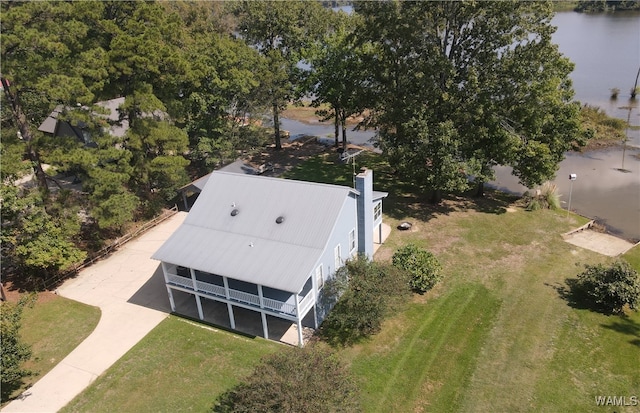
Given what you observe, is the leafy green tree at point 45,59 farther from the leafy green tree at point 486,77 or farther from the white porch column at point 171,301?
the leafy green tree at point 486,77

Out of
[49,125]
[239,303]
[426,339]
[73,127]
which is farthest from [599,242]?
[49,125]

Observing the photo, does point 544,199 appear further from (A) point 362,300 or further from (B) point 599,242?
(A) point 362,300

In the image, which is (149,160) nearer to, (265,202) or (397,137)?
(265,202)

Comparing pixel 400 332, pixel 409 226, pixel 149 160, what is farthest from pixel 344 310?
pixel 149 160

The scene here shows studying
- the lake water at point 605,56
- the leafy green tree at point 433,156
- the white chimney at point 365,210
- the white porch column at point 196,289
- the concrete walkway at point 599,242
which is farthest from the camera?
the lake water at point 605,56

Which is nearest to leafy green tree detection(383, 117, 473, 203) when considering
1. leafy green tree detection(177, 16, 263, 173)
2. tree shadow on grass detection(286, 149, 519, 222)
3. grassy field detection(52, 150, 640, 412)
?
tree shadow on grass detection(286, 149, 519, 222)

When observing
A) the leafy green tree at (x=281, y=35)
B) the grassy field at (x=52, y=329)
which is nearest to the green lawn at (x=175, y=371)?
the grassy field at (x=52, y=329)
